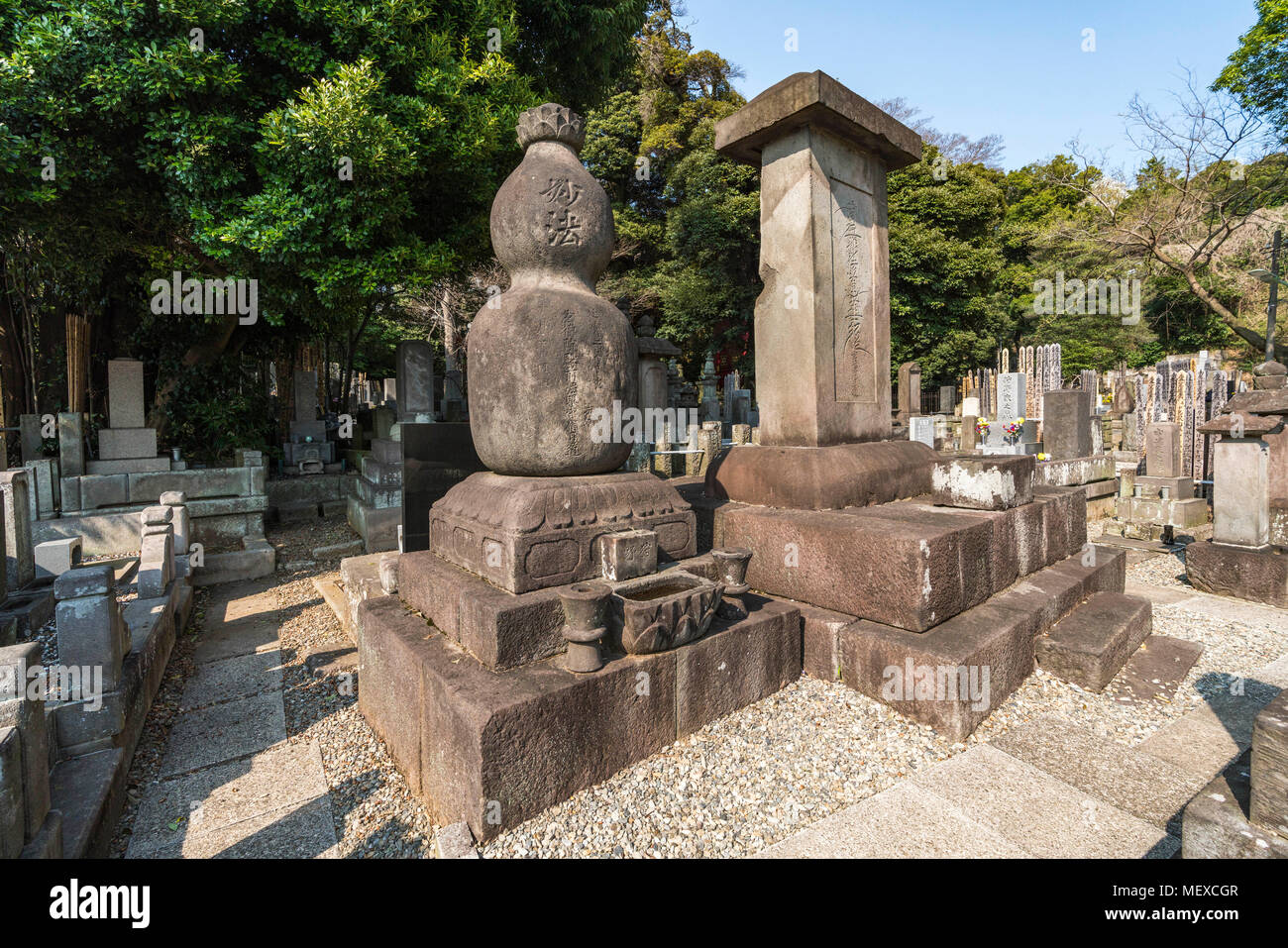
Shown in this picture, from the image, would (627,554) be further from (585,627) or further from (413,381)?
(413,381)

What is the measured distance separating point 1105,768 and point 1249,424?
15.7ft

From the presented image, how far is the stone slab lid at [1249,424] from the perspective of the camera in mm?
5043

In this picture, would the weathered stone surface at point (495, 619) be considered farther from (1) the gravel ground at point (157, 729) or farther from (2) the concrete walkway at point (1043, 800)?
(1) the gravel ground at point (157, 729)

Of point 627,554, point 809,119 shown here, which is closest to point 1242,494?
point 809,119

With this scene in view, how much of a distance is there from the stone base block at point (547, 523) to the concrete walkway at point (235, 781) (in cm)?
124

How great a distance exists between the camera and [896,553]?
113 inches

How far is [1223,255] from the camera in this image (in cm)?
1658

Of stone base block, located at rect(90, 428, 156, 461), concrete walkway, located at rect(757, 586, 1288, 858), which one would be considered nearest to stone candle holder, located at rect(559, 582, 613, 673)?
concrete walkway, located at rect(757, 586, 1288, 858)

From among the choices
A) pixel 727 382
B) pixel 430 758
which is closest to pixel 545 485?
pixel 430 758

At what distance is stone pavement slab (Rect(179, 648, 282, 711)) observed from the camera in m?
3.64

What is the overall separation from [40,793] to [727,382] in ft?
61.1

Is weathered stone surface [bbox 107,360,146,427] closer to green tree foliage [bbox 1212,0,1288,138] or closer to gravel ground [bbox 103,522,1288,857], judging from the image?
gravel ground [bbox 103,522,1288,857]

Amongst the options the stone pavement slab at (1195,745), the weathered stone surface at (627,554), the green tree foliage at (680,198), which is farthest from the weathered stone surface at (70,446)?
the green tree foliage at (680,198)

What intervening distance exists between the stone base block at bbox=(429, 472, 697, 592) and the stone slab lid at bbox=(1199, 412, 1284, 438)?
18.3ft
